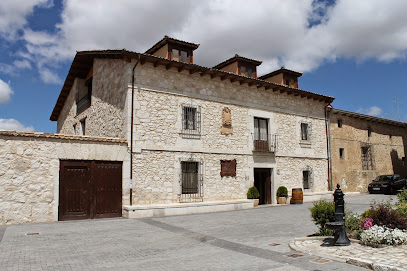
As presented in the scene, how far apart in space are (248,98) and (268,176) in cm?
406

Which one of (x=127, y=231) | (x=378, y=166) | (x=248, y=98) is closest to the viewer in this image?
(x=127, y=231)

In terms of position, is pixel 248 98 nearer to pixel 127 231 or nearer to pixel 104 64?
pixel 104 64

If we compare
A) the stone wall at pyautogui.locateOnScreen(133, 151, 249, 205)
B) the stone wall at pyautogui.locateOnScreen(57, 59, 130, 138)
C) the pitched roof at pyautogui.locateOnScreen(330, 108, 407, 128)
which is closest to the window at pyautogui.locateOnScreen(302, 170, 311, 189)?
the stone wall at pyautogui.locateOnScreen(133, 151, 249, 205)

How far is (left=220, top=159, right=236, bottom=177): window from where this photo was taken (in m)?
14.7

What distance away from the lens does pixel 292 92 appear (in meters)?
17.8

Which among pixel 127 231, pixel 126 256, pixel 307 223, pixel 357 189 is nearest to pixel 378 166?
pixel 357 189

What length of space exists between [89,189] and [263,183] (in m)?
8.88

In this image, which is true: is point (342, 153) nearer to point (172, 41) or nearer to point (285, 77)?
point (285, 77)

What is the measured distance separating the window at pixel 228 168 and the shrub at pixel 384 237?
869 cm

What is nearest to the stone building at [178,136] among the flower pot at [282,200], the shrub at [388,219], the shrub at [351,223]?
the flower pot at [282,200]

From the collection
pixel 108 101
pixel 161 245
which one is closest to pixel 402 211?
pixel 161 245

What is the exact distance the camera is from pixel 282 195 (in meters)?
16.5

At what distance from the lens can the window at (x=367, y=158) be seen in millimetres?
22155

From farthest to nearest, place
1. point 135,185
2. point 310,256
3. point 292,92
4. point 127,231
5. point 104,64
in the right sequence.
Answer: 1. point 292,92
2. point 104,64
3. point 135,185
4. point 127,231
5. point 310,256
